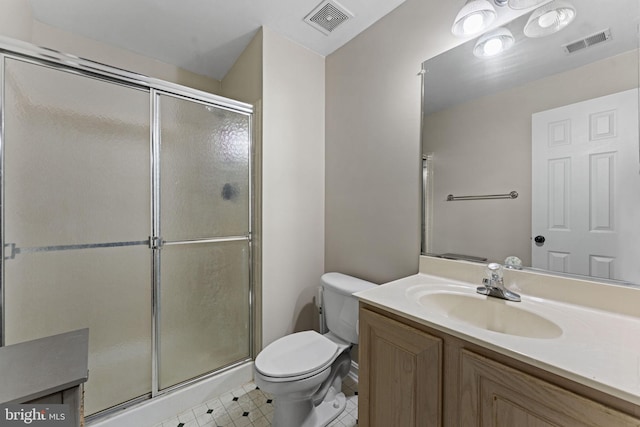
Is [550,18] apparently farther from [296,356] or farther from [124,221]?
[124,221]

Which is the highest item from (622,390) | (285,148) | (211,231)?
(285,148)

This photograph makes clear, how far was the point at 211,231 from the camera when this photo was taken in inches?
65.8

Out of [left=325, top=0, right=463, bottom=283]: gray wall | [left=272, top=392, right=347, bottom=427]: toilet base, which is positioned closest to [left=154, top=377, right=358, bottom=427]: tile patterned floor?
[left=272, top=392, right=347, bottom=427]: toilet base

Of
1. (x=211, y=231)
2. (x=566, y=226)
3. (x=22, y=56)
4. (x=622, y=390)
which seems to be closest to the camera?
(x=622, y=390)

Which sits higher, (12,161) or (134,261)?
(12,161)

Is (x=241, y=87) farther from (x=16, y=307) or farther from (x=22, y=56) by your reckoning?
(x=16, y=307)

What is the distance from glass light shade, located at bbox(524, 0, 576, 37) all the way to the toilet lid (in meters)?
1.70

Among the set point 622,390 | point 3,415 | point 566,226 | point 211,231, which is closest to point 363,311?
point 622,390

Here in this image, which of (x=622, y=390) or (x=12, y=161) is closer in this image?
(x=622, y=390)

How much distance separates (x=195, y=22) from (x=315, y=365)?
219 centimetres

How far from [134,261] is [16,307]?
18.1 inches

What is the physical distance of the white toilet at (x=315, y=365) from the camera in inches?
45.1

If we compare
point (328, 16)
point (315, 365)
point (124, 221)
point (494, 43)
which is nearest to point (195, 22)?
point (328, 16)

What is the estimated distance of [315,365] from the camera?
3.93 ft
